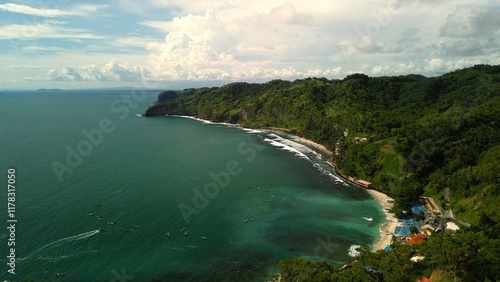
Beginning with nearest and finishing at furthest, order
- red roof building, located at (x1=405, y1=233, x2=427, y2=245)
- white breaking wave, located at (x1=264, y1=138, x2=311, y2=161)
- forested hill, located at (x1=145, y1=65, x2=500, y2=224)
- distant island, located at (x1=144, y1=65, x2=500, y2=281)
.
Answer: distant island, located at (x1=144, y1=65, x2=500, y2=281), red roof building, located at (x1=405, y1=233, x2=427, y2=245), forested hill, located at (x1=145, y1=65, x2=500, y2=224), white breaking wave, located at (x1=264, y1=138, x2=311, y2=161)

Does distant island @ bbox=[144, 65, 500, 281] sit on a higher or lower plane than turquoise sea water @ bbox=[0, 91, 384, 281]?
higher

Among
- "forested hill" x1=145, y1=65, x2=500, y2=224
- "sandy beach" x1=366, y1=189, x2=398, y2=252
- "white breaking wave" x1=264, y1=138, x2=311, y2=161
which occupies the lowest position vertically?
"sandy beach" x1=366, y1=189, x2=398, y2=252

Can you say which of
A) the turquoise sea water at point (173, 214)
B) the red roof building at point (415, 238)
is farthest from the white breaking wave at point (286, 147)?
the red roof building at point (415, 238)

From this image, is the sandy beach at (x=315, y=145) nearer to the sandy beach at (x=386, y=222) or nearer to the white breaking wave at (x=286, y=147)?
the white breaking wave at (x=286, y=147)

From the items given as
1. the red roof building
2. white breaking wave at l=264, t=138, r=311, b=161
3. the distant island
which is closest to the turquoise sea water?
white breaking wave at l=264, t=138, r=311, b=161

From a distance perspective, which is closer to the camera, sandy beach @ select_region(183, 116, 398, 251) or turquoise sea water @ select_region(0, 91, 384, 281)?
turquoise sea water @ select_region(0, 91, 384, 281)

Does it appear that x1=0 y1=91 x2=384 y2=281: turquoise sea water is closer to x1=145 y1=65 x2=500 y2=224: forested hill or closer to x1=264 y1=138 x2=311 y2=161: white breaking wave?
x1=264 y1=138 x2=311 y2=161: white breaking wave

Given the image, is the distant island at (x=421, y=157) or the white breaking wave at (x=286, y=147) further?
the white breaking wave at (x=286, y=147)

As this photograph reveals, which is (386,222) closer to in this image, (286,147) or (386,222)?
(386,222)
